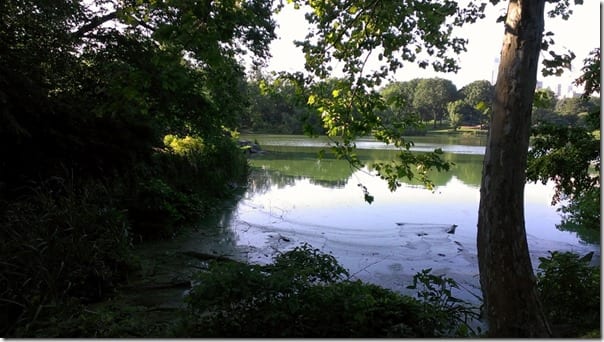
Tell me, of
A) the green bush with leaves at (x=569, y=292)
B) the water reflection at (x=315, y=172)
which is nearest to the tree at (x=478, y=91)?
the water reflection at (x=315, y=172)

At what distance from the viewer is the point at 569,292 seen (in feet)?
11.3

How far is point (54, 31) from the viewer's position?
213 inches

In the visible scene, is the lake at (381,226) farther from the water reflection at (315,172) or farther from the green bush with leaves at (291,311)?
the green bush with leaves at (291,311)

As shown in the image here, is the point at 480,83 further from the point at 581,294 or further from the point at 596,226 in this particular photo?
the point at 581,294

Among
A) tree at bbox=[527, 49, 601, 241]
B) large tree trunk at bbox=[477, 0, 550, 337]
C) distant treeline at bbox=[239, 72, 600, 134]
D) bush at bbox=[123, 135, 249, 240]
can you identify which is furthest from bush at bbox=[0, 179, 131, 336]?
tree at bbox=[527, 49, 601, 241]

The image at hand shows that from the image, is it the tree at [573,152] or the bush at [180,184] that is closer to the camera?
the tree at [573,152]

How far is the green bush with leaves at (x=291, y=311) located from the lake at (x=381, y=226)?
5.26 feet

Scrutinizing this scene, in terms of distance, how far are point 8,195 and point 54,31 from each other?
2.11 m

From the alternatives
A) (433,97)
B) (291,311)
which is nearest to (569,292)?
(291,311)

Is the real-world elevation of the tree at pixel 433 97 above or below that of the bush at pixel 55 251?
above

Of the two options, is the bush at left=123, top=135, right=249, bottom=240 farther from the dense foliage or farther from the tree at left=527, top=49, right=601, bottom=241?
the tree at left=527, top=49, right=601, bottom=241

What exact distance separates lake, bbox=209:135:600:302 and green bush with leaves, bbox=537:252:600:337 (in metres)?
1.66

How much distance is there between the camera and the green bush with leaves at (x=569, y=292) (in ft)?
10.9

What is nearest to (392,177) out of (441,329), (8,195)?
(441,329)
